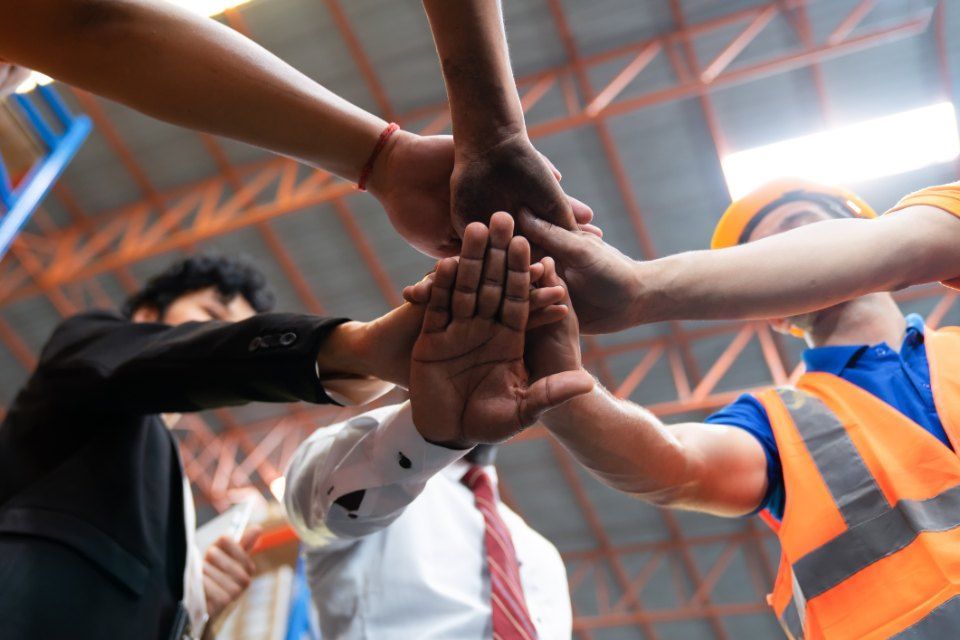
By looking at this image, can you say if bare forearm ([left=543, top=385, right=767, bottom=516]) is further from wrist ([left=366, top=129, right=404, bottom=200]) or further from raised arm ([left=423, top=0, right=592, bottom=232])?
wrist ([left=366, top=129, right=404, bottom=200])

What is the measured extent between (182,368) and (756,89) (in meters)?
10.1

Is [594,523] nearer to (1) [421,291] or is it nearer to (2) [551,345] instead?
(2) [551,345]

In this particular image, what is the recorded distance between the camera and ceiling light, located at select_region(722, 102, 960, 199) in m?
10.1

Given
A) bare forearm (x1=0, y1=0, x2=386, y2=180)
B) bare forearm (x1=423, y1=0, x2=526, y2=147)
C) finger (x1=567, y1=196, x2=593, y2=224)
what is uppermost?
bare forearm (x1=0, y1=0, x2=386, y2=180)

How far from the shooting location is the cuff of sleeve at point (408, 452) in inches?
71.4

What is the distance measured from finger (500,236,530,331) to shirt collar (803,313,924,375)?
3.85 ft

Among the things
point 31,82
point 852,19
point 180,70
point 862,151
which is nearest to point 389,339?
point 180,70

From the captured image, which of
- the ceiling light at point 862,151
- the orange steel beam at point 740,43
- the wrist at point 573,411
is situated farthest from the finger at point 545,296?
the orange steel beam at point 740,43

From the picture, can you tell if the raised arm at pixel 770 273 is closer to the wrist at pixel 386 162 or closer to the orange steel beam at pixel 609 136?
the wrist at pixel 386 162

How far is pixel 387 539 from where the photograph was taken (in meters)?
2.13

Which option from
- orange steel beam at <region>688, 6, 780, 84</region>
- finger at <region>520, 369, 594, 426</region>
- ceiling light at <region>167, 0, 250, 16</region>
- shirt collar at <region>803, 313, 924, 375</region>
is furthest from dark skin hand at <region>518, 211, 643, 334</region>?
ceiling light at <region>167, 0, 250, 16</region>

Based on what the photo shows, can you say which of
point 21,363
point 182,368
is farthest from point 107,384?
point 21,363

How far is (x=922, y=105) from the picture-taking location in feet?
33.5

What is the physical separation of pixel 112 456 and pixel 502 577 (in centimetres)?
103
